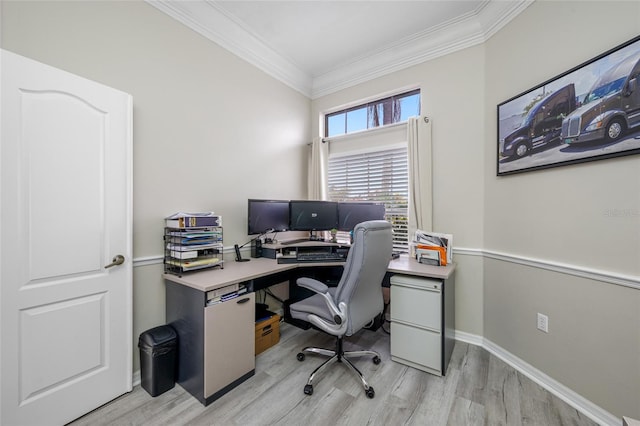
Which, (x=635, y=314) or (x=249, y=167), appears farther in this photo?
(x=249, y=167)

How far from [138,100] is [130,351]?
1.80 m

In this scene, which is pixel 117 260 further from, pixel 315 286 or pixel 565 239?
pixel 565 239

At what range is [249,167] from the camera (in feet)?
8.85

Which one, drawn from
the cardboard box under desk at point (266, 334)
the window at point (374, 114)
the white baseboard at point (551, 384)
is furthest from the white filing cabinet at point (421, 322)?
the window at point (374, 114)

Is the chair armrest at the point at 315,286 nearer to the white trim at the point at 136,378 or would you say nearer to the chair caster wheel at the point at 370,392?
the chair caster wheel at the point at 370,392

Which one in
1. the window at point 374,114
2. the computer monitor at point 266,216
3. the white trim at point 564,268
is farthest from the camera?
the window at point 374,114

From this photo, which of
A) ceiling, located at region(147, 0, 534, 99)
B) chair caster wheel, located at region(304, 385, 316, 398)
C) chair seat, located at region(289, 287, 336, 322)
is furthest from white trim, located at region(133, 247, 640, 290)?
ceiling, located at region(147, 0, 534, 99)

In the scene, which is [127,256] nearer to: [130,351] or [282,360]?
[130,351]

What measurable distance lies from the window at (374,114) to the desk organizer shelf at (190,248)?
2.22 meters

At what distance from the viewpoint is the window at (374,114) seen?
2896 mm

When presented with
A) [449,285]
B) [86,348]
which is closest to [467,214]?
[449,285]

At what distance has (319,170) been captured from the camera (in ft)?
11.0

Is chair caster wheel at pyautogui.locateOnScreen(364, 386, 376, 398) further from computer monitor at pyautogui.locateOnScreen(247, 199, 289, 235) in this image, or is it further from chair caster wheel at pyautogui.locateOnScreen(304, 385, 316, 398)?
computer monitor at pyautogui.locateOnScreen(247, 199, 289, 235)

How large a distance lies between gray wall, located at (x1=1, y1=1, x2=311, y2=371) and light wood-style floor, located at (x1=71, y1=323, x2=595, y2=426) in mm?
471
